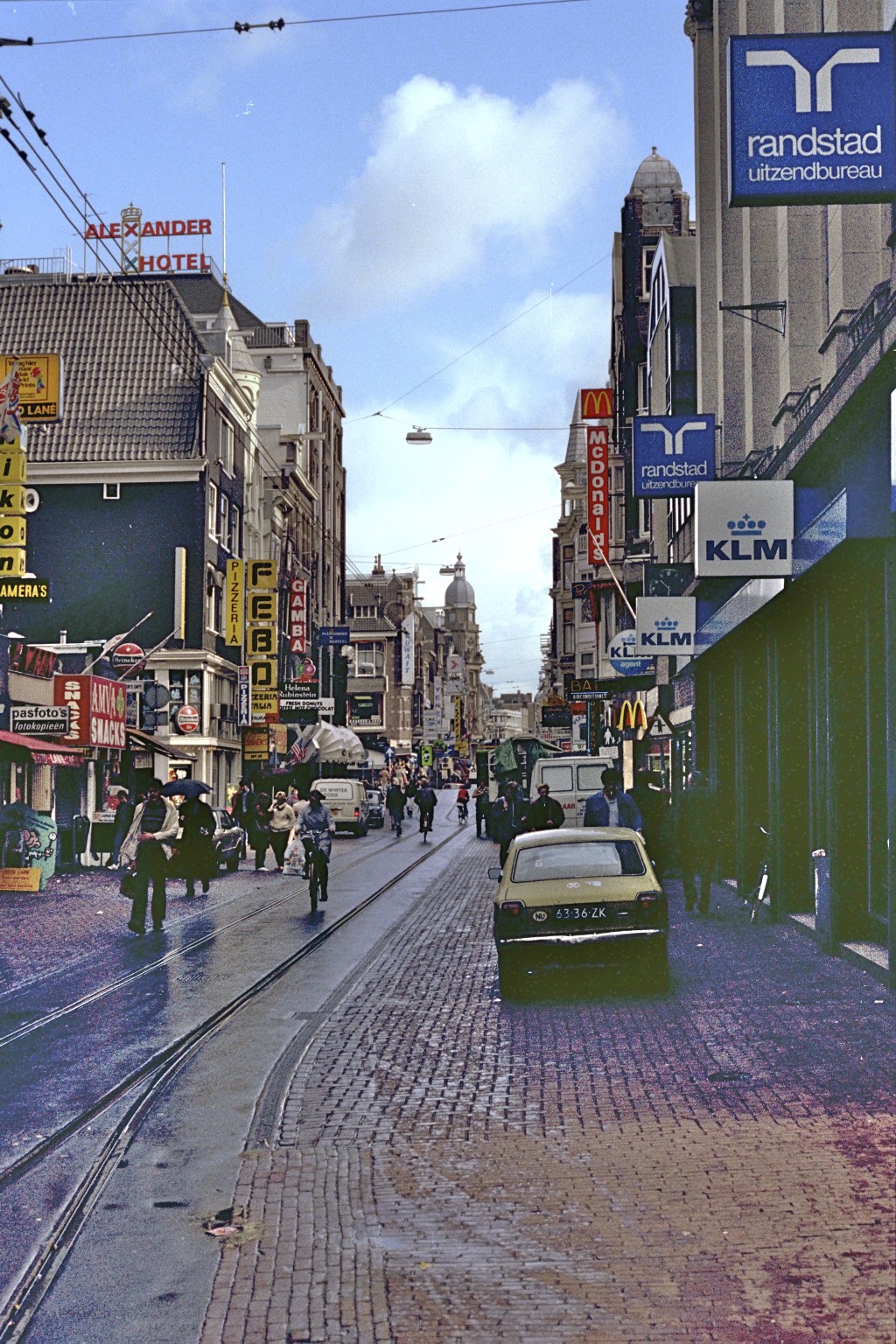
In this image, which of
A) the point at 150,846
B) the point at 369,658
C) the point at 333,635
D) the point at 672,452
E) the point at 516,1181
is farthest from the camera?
the point at 369,658

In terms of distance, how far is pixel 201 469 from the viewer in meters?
56.5

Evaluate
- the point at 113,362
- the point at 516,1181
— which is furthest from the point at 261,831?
the point at 113,362

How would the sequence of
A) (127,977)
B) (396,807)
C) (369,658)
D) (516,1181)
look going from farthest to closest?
(369,658) → (396,807) → (127,977) → (516,1181)

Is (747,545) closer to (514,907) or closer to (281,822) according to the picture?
(514,907)

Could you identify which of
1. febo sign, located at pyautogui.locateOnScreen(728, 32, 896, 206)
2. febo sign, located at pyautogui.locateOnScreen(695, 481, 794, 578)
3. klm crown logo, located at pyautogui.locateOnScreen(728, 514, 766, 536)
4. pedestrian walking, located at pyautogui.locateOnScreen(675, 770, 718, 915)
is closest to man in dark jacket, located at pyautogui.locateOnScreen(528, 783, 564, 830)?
pedestrian walking, located at pyautogui.locateOnScreen(675, 770, 718, 915)

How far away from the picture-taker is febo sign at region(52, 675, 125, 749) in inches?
1371

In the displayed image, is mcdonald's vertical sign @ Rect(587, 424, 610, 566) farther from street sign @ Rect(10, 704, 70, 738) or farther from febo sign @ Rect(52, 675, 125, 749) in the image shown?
street sign @ Rect(10, 704, 70, 738)

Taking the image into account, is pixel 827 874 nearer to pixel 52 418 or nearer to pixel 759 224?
pixel 759 224

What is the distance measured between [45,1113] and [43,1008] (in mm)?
4520

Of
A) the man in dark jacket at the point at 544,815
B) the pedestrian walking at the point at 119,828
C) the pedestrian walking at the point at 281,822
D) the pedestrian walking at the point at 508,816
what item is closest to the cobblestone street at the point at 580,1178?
the man in dark jacket at the point at 544,815

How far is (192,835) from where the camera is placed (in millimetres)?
26500

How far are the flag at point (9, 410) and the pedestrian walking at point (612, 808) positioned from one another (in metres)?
14.4

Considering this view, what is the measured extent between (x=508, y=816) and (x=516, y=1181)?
2476 centimetres

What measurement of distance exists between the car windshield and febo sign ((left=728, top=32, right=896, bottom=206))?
5.80 m
